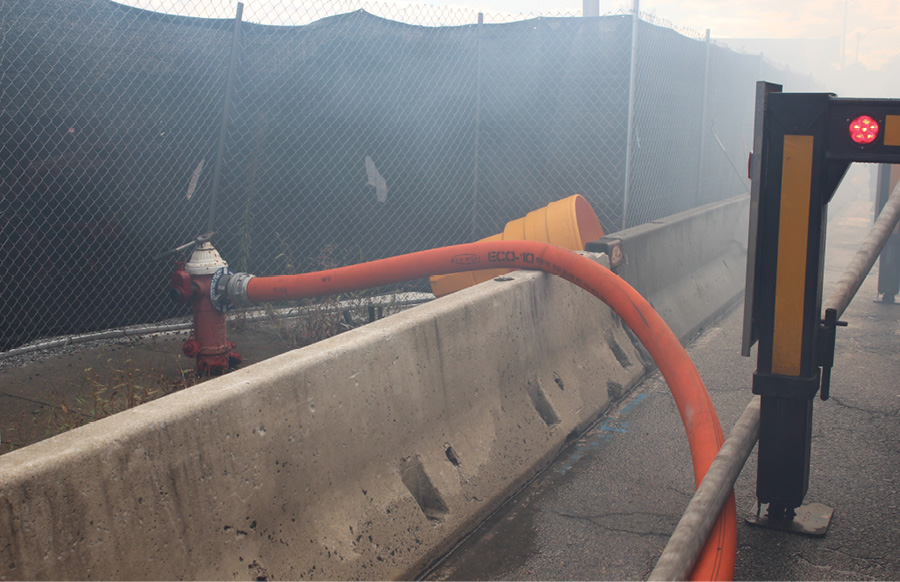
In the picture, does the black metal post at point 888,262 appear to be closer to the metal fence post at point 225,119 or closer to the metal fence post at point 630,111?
the metal fence post at point 630,111

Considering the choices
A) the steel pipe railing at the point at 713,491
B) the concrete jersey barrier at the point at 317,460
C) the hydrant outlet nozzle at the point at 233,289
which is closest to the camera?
the concrete jersey barrier at the point at 317,460

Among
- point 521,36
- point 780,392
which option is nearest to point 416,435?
point 780,392

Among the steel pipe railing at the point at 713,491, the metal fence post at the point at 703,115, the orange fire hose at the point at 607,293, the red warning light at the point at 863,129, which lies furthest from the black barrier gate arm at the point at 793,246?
the metal fence post at the point at 703,115

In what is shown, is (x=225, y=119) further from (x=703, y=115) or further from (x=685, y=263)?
(x=703, y=115)

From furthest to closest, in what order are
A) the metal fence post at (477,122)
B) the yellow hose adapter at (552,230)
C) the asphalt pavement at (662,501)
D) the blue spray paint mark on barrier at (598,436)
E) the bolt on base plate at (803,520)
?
1. the metal fence post at (477,122)
2. the yellow hose adapter at (552,230)
3. the blue spray paint mark on barrier at (598,436)
4. the bolt on base plate at (803,520)
5. the asphalt pavement at (662,501)

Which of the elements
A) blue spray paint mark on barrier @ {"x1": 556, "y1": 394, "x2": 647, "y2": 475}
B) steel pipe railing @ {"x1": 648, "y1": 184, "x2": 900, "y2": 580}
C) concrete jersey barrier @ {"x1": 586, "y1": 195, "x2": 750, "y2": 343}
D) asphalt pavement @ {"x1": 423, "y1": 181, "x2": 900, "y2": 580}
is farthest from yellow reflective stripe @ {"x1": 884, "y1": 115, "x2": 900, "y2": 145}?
concrete jersey barrier @ {"x1": 586, "y1": 195, "x2": 750, "y2": 343}

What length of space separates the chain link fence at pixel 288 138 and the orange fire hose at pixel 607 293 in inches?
79.0

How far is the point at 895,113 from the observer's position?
2.67 m

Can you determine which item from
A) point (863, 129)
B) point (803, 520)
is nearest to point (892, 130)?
point (863, 129)

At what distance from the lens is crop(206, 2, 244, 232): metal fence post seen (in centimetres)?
655

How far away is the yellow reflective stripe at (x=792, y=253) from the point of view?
9.55 feet

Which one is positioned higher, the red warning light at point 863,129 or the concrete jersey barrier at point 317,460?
the red warning light at point 863,129

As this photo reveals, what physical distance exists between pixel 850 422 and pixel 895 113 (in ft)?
8.28

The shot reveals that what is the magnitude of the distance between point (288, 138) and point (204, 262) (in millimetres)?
2330
